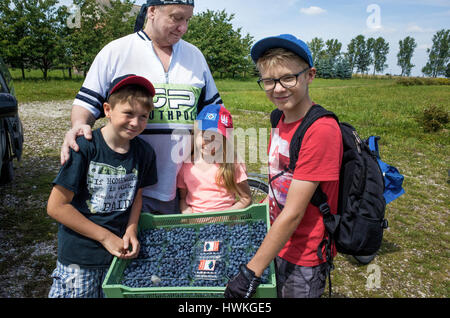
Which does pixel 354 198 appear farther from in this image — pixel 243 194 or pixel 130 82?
pixel 130 82

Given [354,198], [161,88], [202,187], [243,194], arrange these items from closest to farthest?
[354,198] < [161,88] < [202,187] < [243,194]

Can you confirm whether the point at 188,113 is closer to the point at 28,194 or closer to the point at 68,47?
the point at 28,194

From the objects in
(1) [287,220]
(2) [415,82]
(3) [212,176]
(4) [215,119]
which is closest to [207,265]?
(1) [287,220]

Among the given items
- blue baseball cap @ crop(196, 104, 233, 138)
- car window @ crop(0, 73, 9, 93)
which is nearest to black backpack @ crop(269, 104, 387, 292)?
blue baseball cap @ crop(196, 104, 233, 138)

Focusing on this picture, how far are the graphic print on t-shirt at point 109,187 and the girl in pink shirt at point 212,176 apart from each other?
0.66 m

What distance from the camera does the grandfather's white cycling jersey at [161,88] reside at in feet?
8.09

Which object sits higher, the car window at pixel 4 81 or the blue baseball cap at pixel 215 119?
the car window at pixel 4 81

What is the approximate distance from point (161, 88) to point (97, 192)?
91 cm

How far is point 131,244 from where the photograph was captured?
218cm

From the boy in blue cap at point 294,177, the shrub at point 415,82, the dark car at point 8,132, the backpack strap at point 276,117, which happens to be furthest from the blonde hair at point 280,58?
the shrub at point 415,82

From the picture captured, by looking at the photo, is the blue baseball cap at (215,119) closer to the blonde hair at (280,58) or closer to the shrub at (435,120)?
the blonde hair at (280,58)

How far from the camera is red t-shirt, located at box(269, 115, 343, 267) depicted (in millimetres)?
1811

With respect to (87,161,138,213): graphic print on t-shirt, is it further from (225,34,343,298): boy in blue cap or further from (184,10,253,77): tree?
(184,10,253,77): tree

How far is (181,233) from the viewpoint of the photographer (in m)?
2.25
